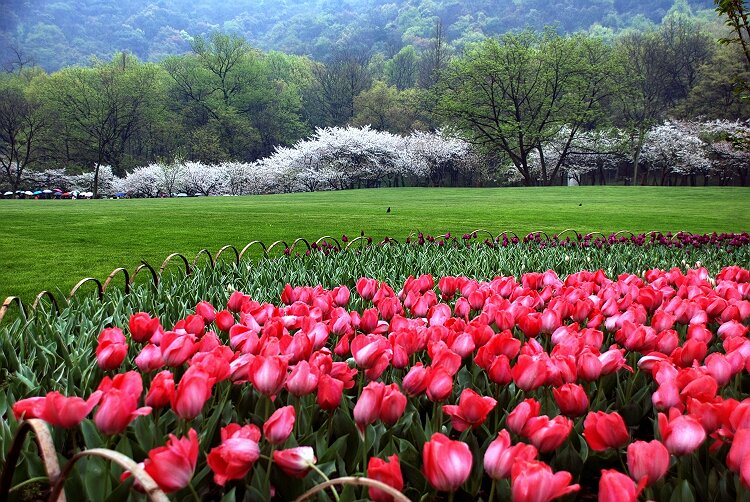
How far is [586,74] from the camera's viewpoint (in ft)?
131

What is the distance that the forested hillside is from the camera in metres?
116

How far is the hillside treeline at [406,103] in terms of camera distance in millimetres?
40250

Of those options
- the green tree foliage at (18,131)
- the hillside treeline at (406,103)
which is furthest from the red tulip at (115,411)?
the green tree foliage at (18,131)

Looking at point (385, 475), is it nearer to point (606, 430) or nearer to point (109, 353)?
point (606, 430)

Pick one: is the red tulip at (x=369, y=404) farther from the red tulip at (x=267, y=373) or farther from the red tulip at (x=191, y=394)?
the red tulip at (x=191, y=394)

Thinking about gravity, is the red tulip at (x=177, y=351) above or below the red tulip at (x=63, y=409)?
below

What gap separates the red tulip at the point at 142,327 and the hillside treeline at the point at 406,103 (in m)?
38.4

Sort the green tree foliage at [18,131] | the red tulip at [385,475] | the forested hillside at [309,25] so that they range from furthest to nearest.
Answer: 1. the forested hillside at [309,25]
2. the green tree foliage at [18,131]
3. the red tulip at [385,475]

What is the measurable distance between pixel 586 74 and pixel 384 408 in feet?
141

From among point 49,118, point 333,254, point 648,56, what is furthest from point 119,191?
point 333,254

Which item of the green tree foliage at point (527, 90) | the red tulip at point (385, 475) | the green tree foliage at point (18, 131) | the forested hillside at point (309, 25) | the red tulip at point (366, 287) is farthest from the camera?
the forested hillside at point (309, 25)

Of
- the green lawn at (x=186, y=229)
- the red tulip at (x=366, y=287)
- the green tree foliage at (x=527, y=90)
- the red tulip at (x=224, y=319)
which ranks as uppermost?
the green tree foliage at (x=527, y=90)

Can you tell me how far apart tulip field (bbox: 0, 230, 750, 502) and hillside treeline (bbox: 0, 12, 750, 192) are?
3808cm

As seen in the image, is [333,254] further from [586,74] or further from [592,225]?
[586,74]
